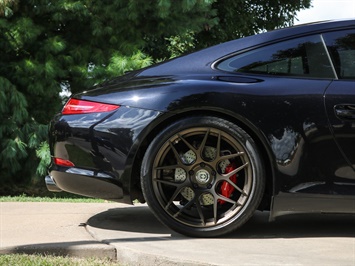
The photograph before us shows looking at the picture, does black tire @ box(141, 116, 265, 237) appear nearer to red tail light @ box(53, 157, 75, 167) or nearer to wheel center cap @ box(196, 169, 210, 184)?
wheel center cap @ box(196, 169, 210, 184)

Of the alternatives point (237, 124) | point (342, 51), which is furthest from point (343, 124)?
point (237, 124)

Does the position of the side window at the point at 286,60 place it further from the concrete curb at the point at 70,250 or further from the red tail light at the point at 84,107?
the concrete curb at the point at 70,250

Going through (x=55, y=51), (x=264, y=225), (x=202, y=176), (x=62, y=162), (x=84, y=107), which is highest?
(x=55, y=51)

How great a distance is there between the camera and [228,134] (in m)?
4.44

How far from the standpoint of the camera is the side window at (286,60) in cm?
457

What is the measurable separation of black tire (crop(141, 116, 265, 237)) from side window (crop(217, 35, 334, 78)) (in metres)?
0.45

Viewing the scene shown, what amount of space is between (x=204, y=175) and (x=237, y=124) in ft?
1.30

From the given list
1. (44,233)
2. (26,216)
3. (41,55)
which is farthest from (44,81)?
(44,233)

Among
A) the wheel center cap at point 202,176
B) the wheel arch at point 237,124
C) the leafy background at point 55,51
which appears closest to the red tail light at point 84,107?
the wheel arch at point 237,124

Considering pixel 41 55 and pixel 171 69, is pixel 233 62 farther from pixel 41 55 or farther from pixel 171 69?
pixel 41 55

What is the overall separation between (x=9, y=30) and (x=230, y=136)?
698cm

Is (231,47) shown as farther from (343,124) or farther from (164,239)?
(164,239)

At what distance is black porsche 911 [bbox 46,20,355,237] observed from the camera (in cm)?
438

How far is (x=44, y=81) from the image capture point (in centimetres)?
1046
